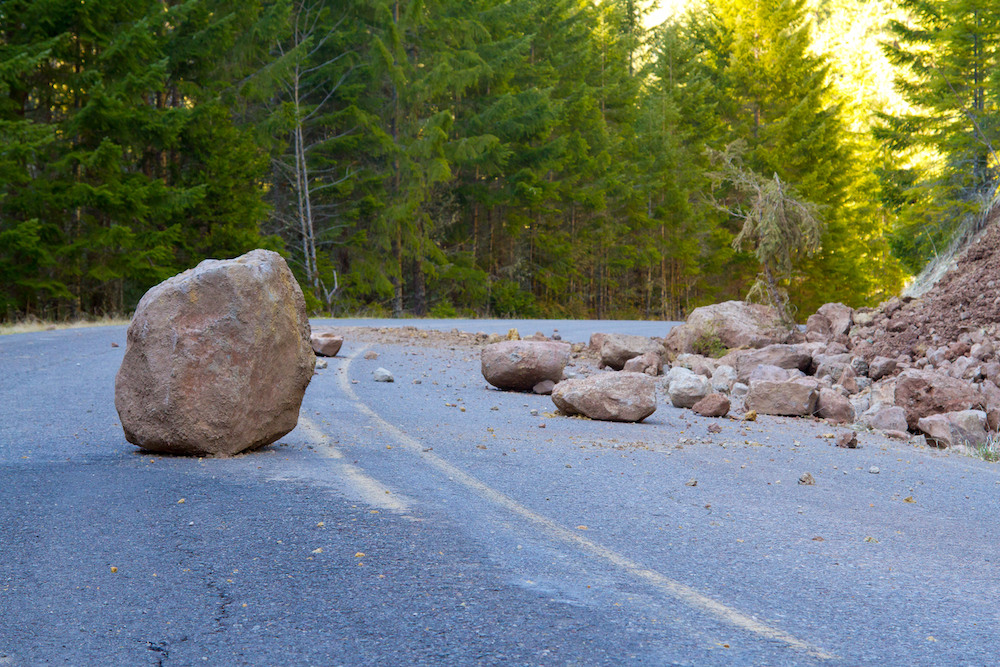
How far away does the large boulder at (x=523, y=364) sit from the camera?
907 cm

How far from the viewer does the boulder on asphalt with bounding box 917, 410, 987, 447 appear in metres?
7.14

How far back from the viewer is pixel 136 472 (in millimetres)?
4480

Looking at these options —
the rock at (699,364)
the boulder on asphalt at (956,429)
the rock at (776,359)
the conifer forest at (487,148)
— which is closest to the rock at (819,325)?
the conifer forest at (487,148)

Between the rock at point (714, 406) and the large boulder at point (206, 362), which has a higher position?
the large boulder at point (206, 362)

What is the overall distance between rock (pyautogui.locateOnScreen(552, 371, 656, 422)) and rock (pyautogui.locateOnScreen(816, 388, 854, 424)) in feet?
7.54

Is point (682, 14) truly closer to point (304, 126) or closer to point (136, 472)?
point (304, 126)

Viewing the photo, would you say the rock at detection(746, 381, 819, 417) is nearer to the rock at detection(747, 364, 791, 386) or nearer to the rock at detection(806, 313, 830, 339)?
the rock at detection(747, 364, 791, 386)

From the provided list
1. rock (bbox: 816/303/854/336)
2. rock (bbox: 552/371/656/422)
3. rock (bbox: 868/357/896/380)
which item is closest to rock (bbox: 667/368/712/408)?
rock (bbox: 552/371/656/422)

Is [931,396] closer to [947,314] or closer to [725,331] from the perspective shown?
[947,314]

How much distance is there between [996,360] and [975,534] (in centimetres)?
683

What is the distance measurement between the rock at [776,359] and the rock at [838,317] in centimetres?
207

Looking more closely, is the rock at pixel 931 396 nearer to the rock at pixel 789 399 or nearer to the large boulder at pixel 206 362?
the rock at pixel 789 399

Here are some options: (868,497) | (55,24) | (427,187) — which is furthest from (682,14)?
(868,497)

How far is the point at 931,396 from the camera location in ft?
26.3
